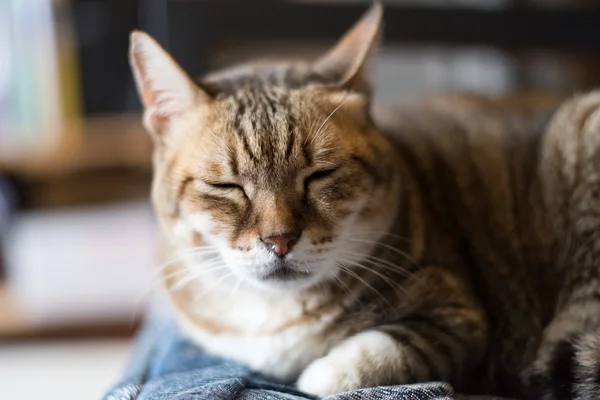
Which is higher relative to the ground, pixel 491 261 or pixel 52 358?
pixel 491 261

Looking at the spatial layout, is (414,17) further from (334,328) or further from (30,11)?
(30,11)

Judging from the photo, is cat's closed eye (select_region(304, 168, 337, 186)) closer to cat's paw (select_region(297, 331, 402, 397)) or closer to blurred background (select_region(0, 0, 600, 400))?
cat's paw (select_region(297, 331, 402, 397))

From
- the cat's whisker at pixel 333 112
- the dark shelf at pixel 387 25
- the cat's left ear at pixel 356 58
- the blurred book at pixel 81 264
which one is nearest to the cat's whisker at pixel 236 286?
the cat's whisker at pixel 333 112

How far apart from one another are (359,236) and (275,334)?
0.70 ft

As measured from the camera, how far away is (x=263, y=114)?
100 centimetres

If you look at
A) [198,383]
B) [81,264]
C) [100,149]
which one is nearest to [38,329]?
[81,264]

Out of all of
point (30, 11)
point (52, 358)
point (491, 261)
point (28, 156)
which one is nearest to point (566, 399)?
point (491, 261)

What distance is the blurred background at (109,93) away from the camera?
1854 millimetres

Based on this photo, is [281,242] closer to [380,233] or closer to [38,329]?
[380,233]

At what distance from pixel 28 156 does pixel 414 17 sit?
1.35 meters

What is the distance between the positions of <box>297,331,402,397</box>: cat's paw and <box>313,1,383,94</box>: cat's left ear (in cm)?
43

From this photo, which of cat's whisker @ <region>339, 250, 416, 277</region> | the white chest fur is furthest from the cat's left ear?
the white chest fur

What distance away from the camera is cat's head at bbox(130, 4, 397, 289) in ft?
3.09

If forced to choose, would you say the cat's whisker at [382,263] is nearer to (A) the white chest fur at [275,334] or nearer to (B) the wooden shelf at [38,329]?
(A) the white chest fur at [275,334]
